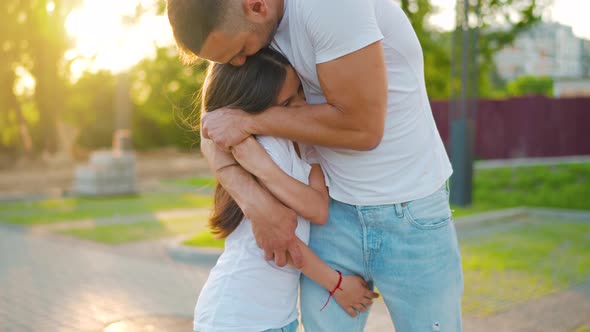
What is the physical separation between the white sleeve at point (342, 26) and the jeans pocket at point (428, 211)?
20.6 inches

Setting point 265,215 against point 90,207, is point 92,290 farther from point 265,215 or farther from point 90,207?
point 90,207

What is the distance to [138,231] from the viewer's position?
31.1 feet

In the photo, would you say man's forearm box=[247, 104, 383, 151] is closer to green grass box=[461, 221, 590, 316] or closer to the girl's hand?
the girl's hand

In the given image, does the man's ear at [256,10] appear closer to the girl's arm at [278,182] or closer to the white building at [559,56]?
the girl's arm at [278,182]

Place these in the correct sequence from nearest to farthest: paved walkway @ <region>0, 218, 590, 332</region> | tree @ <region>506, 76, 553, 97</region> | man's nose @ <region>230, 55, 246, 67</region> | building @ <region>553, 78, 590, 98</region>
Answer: man's nose @ <region>230, 55, 246, 67</region>, paved walkway @ <region>0, 218, 590, 332</region>, building @ <region>553, 78, 590, 98</region>, tree @ <region>506, 76, 553, 97</region>

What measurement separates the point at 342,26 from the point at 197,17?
38 cm

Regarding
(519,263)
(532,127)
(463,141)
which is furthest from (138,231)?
(532,127)

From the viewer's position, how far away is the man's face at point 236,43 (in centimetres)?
179

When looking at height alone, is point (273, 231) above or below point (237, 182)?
below

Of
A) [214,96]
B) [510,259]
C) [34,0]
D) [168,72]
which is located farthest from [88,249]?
[168,72]

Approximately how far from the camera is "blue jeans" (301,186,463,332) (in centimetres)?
198

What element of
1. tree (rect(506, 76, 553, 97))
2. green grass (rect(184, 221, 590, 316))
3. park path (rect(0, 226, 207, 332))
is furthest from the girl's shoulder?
tree (rect(506, 76, 553, 97))

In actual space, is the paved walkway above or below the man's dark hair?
below

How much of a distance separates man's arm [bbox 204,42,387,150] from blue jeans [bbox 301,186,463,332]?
27 centimetres
